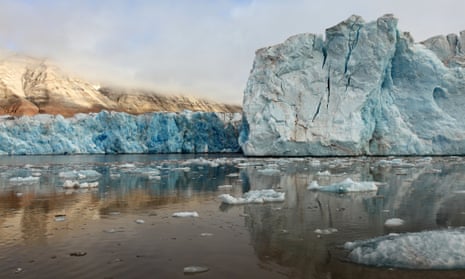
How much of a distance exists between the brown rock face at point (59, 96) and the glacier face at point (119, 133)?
4818cm

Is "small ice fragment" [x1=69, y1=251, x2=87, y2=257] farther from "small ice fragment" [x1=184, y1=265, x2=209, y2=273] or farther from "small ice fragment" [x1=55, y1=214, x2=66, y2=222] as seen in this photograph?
"small ice fragment" [x1=55, y1=214, x2=66, y2=222]

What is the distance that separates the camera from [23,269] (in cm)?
418

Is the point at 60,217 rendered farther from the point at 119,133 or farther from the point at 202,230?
the point at 119,133

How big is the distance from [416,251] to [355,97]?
24796mm

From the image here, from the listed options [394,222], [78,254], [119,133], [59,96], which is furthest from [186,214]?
[59,96]

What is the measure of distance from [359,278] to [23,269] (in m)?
3.26

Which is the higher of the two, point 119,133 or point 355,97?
point 355,97

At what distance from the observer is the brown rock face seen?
89.9 meters

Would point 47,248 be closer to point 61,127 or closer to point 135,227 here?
point 135,227

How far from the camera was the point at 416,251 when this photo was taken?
14.1 ft

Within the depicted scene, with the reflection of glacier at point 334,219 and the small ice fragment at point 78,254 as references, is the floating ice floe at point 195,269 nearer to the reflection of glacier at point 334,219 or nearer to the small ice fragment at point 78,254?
the reflection of glacier at point 334,219

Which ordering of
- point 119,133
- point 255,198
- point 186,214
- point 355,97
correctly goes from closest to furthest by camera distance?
1. point 186,214
2. point 255,198
3. point 355,97
4. point 119,133

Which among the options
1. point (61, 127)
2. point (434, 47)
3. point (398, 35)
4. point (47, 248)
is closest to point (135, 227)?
point (47, 248)

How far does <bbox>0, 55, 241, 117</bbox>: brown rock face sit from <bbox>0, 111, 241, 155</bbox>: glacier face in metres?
48.2
